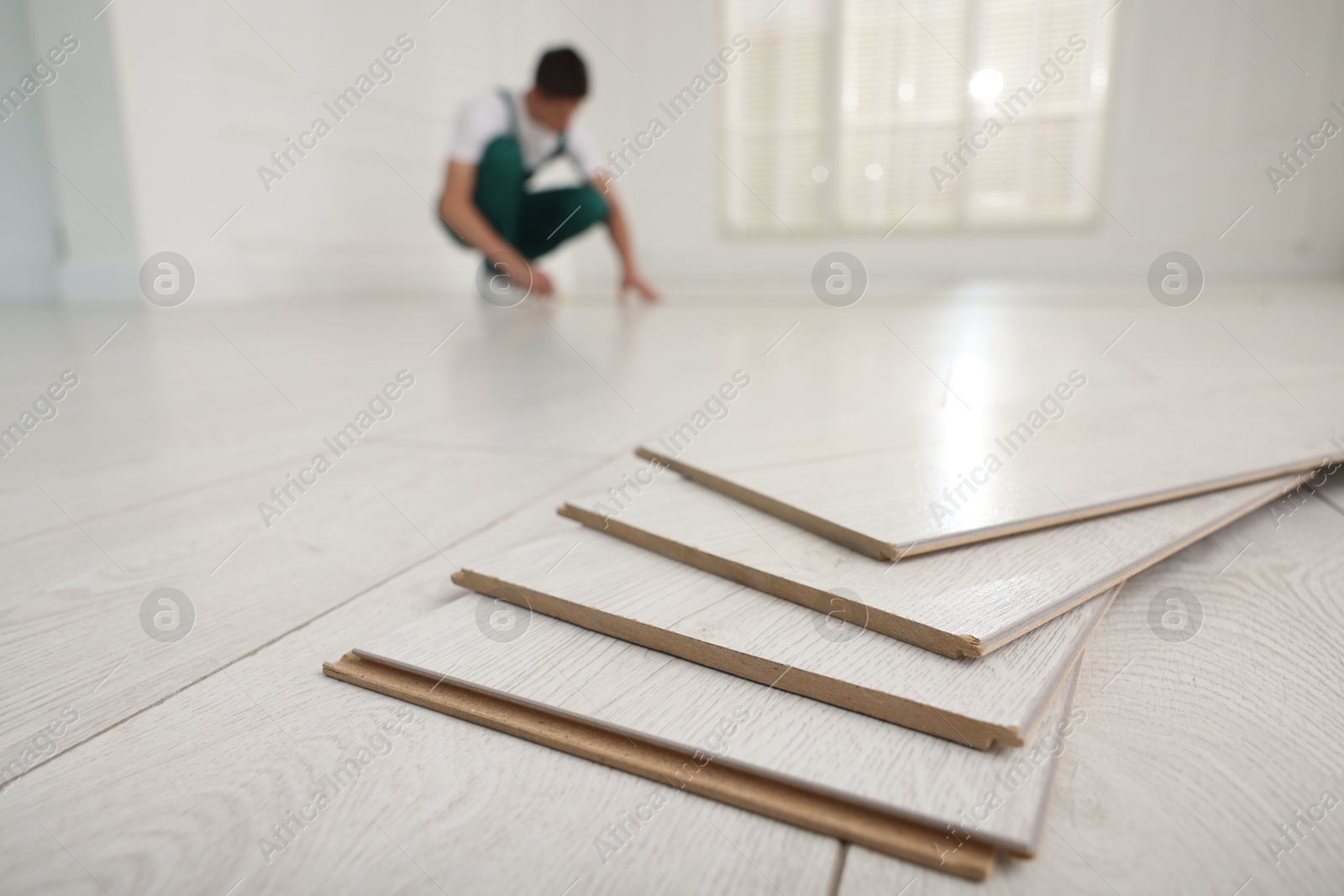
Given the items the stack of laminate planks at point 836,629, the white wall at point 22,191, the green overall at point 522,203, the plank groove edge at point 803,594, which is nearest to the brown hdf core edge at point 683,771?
the stack of laminate planks at point 836,629

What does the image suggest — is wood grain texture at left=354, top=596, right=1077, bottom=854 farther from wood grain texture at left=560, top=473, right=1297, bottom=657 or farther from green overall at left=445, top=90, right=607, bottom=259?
green overall at left=445, top=90, right=607, bottom=259

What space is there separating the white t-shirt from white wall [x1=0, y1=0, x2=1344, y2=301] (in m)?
1.12

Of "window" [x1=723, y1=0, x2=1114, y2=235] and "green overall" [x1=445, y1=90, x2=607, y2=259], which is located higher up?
"window" [x1=723, y1=0, x2=1114, y2=235]

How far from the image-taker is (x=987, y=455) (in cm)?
81

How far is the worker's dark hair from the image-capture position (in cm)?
298

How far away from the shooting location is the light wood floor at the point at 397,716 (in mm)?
A: 355

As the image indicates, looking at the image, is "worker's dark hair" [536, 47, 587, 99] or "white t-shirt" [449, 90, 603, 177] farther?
"white t-shirt" [449, 90, 603, 177]

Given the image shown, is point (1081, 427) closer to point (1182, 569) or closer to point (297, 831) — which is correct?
point (1182, 569)

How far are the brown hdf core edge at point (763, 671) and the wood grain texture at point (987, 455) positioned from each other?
0.15 metres

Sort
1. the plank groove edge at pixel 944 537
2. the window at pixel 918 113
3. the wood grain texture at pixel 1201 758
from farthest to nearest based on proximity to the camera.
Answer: the window at pixel 918 113 < the plank groove edge at pixel 944 537 < the wood grain texture at pixel 1201 758

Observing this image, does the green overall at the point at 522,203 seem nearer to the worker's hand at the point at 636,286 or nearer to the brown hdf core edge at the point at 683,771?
the worker's hand at the point at 636,286

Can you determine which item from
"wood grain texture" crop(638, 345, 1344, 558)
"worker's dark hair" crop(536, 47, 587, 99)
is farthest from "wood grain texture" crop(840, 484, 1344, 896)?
"worker's dark hair" crop(536, 47, 587, 99)

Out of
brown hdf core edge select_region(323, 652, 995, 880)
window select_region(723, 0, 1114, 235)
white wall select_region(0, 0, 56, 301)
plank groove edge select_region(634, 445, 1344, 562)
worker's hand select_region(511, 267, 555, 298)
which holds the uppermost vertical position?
window select_region(723, 0, 1114, 235)

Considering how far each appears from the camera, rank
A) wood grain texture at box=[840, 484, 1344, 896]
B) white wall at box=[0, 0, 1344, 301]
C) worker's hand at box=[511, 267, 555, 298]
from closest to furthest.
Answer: wood grain texture at box=[840, 484, 1344, 896] < worker's hand at box=[511, 267, 555, 298] < white wall at box=[0, 0, 1344, 301]
